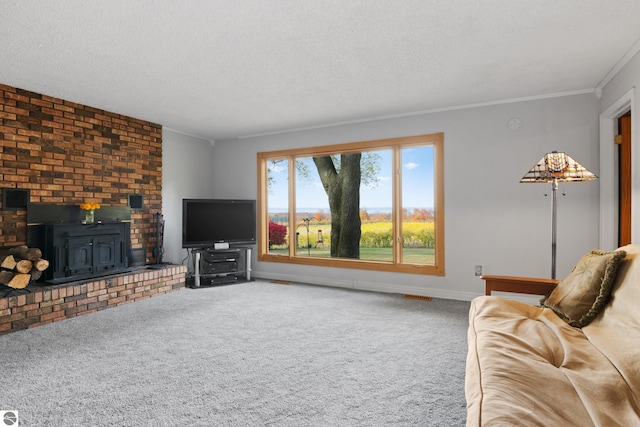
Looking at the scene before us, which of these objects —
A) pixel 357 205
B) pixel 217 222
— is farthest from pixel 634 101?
pixel 217 222

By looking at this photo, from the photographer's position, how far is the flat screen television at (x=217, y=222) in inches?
206

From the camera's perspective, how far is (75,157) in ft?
13.9

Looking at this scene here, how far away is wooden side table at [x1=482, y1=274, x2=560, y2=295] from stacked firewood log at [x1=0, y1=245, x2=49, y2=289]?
4.27m

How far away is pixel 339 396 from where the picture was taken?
6.75 ft

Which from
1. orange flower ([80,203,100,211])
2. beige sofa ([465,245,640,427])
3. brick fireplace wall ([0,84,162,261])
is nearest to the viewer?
beige sofa ([465,245,640,427])

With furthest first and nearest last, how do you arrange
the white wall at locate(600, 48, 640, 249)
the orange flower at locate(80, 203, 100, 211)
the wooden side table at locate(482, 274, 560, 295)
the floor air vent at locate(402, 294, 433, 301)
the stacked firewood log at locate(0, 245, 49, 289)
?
the floor air vent at locate(402, 294, 433, 301) → the orange flower at locate(80, 203, 100, 211) → the stacked firewood log at locate(0, 245, 49, 289) → the white wall at locate(600, 48, 640, 249) → the wooden side table at locate(482, 274, 560, 295)

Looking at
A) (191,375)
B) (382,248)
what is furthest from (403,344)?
(382,248)

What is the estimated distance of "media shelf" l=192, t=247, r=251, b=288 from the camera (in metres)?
5.27

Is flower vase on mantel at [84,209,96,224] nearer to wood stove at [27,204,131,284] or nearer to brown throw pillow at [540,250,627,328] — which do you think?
wood stove at [27,204,131,284]

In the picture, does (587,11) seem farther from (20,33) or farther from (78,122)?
(78,122)

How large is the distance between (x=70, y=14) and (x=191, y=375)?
8.20 feet

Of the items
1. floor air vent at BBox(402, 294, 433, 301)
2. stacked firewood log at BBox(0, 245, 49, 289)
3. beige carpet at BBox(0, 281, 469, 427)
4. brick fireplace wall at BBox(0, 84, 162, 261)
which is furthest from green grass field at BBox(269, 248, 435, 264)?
stacked firewood log at BBox(0, 245, 49, 289)

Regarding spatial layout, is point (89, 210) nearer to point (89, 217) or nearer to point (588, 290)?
point (89, 217)

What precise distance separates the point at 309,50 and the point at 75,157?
322 cm
